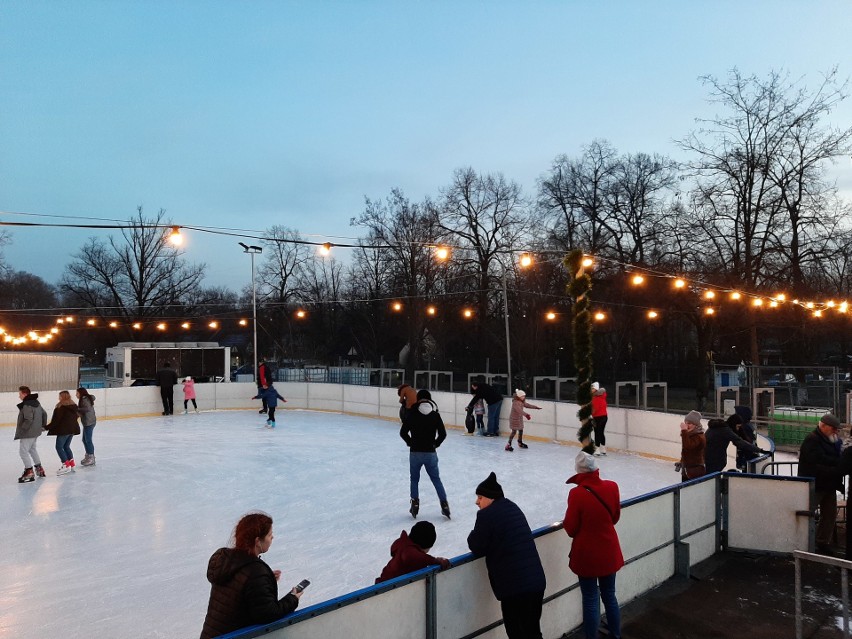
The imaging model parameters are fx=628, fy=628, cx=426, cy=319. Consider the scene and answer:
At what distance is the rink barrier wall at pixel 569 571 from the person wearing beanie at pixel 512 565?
0.56 ft

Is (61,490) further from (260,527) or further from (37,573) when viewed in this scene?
(260,527)

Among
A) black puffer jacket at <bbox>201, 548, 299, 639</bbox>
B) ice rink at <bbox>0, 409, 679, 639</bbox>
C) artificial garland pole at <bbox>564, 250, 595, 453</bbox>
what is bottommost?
ice rink at <bbox>0, 409, 679, 639</bbox>

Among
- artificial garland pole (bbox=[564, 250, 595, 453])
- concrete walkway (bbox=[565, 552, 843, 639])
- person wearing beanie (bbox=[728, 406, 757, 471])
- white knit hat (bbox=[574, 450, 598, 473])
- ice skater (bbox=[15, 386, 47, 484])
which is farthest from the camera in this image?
ice skater (bbox=[15, 386, 47, 484])

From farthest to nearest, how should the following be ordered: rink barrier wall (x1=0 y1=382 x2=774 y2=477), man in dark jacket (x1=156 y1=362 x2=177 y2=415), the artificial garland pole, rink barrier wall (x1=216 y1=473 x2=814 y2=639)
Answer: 1. man in dark jacket (x1=156 y1=362 x2=177 y2=415)
2. rink barrier wall (x1=0 y1=382 x2=774 y2=477)
3. the artificial garland pole
4. rink barrier wall (x1=216 y1=473 x2=814 y2=639)

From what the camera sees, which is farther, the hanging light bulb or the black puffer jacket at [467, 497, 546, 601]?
the hanging light bulb

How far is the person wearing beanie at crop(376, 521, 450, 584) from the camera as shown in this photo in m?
3.52

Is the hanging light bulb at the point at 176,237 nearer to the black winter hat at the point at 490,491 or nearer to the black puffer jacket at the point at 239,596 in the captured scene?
the black winter hat at the point at 490,491

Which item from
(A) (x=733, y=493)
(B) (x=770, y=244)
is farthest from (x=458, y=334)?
(A) (x=733, y=493)

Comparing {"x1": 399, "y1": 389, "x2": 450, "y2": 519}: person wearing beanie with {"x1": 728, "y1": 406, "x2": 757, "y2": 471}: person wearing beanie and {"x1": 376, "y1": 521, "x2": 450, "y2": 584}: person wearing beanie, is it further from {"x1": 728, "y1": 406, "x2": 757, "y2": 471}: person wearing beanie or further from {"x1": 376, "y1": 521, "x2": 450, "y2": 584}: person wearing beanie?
{"x1": 728, "y1": 406, "x2": 757, "y2": 471}: person wearing beanie

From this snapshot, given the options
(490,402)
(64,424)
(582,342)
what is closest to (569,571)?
(582,342)

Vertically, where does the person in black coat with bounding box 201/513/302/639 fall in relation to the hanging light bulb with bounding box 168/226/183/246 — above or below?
below

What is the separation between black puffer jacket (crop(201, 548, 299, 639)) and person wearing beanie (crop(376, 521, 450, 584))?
910 millimetres

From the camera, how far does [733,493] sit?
20.5 feet

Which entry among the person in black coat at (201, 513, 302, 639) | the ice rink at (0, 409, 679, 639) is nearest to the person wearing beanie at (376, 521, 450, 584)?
the person in black coat at (201, 513, 302, 639)
